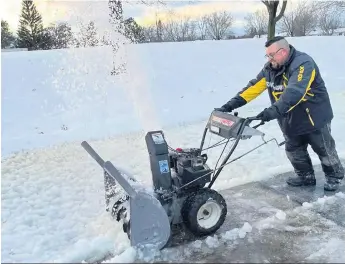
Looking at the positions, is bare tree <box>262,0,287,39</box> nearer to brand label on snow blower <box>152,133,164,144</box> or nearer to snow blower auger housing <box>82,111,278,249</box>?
snow blower auger housing <box>82,111,278,249</box>

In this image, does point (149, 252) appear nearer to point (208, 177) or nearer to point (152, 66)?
point (208, 177)

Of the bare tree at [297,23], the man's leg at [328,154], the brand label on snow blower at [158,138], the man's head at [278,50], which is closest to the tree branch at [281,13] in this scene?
the bare tree at [297,23]

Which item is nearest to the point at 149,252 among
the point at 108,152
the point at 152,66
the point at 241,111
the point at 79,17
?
the point at 108,152

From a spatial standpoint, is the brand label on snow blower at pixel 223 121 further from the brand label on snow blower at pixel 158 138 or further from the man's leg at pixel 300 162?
the man's leg at pixel 300 162

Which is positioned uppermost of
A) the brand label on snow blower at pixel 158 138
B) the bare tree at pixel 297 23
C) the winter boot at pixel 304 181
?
the bare tree at pixel 297 23

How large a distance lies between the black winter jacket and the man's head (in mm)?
52

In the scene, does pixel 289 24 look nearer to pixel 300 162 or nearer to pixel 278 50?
pixel 300 162

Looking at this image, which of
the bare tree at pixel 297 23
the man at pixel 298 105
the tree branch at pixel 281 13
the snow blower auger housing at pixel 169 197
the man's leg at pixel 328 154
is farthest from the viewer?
the bare tree at pixel 297 23

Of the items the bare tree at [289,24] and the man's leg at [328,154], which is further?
the bare tree at [289,24]

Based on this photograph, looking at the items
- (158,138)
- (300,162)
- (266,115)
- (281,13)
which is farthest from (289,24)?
(158,138)

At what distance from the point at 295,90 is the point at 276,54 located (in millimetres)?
431

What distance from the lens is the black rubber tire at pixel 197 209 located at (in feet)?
11.6

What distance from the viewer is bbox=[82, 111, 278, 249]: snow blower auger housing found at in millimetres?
Answer: 3311

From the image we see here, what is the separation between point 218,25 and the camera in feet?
91.4
